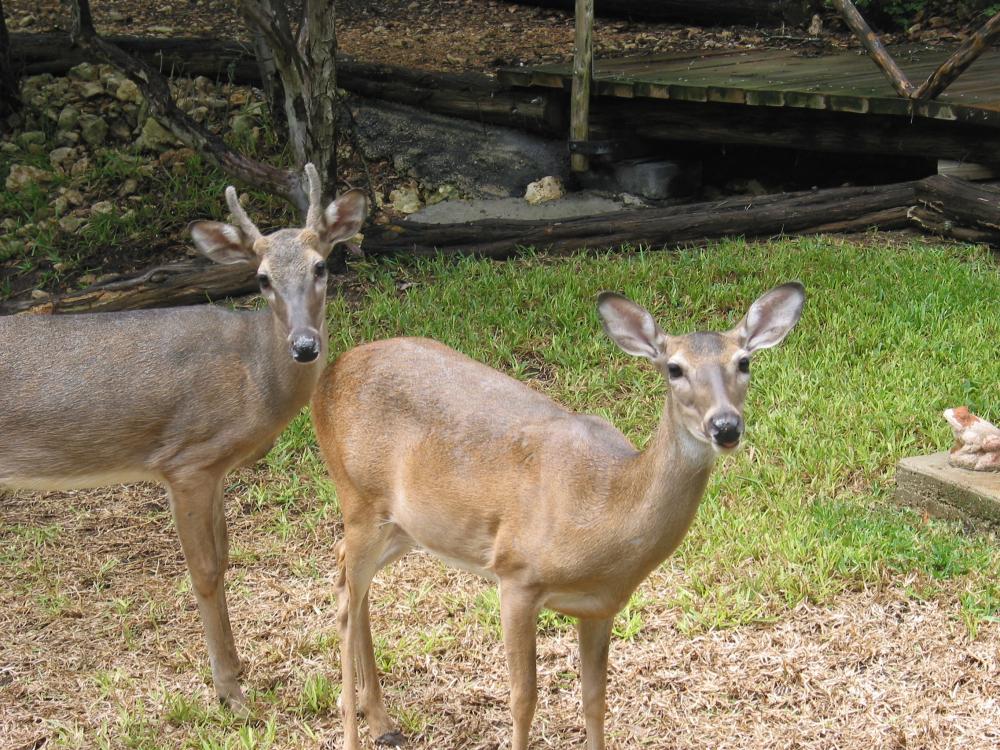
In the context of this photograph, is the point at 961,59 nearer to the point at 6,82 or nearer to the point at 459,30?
the point at 459,30

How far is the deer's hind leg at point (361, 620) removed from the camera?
4.00 meters

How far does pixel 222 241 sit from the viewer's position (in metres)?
4.72

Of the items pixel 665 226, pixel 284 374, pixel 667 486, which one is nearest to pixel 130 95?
pixel 665 226

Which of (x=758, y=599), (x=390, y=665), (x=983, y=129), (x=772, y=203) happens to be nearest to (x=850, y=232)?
(x=772, y=203)

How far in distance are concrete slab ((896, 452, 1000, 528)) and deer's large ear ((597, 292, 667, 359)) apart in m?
1.96

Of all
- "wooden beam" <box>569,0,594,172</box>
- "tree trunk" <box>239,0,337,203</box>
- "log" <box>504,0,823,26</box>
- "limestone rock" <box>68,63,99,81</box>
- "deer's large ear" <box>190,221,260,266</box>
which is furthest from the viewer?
"log" <box>504,0,823,26</box>

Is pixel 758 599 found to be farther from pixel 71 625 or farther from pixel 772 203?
pixel 772 203

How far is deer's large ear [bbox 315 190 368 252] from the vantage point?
477 centimetres

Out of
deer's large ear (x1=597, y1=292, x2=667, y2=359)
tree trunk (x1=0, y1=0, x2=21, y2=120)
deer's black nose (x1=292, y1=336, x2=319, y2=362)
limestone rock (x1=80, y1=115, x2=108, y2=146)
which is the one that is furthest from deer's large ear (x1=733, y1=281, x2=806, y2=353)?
tree trunk (x1=0, y1=0, x2=21, y2=120)

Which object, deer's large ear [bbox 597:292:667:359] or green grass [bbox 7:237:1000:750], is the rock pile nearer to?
green grass [bbox 7:237:1000:750]

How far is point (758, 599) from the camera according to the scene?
4617mm

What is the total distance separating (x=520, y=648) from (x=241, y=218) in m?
2.00

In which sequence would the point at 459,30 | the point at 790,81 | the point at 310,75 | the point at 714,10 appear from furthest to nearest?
the point at 714,10 → the point at 459,30 → the point at 790,81 → the point at 310,75

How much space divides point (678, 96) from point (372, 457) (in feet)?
20.8
